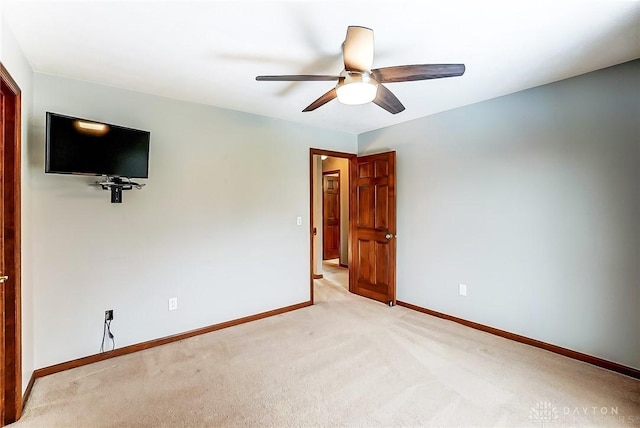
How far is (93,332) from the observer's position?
8.43ft

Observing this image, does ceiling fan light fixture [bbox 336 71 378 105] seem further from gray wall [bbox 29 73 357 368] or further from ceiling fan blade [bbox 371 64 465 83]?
gray wall [bbox 29 73 357 368]

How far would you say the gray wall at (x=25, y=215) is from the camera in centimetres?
196

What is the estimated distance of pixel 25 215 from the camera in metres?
2.12

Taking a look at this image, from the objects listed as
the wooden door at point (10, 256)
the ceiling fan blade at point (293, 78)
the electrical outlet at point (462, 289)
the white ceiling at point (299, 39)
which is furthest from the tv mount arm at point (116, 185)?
the electrical outlet at point (462, 289)

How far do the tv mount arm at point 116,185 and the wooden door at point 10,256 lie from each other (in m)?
0.63

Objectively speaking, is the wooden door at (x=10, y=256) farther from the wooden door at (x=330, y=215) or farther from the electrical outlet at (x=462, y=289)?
the wooden door at (x=330, y=215)

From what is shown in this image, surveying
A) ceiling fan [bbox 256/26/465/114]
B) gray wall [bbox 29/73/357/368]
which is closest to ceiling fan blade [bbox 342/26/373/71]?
ceiling fan [bbox 256/26/465/114]

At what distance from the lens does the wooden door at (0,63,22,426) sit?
1825mm

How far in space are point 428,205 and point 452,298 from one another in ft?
3.64

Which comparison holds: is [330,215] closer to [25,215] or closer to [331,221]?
[331,221]

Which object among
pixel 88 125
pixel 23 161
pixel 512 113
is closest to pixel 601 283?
pixel 512 113

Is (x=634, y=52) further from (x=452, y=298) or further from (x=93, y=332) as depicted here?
(x=93, y=332)

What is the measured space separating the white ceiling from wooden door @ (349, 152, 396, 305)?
145 centimetres

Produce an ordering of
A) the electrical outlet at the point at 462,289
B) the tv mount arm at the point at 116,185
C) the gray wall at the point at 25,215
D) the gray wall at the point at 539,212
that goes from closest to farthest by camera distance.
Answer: the gray wall at the point at 25,215, the gray wall at the point at 539,212, the tv mount arm at the point at 116,185, the electrical outlet at the point at 462,289
